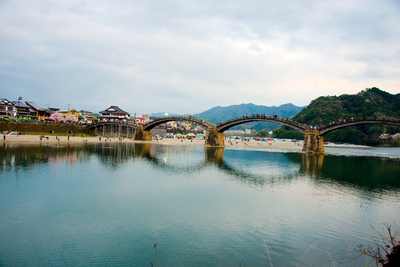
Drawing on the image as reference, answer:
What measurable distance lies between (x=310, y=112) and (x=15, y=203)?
414 feet

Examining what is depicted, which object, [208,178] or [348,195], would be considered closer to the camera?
[348,195]

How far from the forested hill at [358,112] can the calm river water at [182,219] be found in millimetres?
97210

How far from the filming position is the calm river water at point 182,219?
9.41 metres

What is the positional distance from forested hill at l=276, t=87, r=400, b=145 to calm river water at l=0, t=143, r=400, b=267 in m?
97.2

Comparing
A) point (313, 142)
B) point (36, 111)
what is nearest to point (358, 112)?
point (313, 142)

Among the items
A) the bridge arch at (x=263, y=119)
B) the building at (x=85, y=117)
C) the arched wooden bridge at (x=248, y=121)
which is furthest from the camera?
the building at (x=85, y=117)

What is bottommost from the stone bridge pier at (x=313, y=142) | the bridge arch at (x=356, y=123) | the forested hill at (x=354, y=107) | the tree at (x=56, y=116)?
the stone bridge pier at (x=313, y=142)

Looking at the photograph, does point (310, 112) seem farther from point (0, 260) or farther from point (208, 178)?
point (0, 260)

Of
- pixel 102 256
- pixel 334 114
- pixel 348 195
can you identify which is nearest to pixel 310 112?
pixel 334 114

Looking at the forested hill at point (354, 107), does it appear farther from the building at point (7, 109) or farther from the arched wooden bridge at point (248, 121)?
the building at point (7, 109)

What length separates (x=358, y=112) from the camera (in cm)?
11081

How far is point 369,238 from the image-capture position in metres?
11.4

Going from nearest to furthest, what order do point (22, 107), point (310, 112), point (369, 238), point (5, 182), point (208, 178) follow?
point (369, 238) < point (5, 182) < point (208, 178) < point (22, 107) < point (310, 112)

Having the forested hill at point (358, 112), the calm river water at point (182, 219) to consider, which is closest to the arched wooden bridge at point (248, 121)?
the calm river water at point (182, 219)
